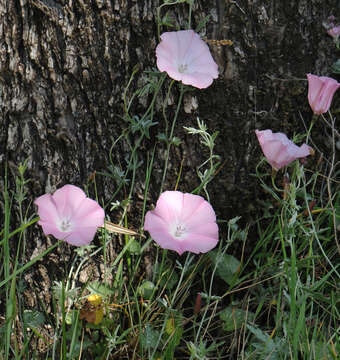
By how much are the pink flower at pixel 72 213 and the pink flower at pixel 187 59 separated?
41cm

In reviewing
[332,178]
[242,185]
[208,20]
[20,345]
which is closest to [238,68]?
[208,20]

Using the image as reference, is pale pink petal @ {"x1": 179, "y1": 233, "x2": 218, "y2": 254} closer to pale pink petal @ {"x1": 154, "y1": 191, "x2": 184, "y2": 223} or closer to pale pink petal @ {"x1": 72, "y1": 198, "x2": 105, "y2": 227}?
pale pink petal @ {"x1": 154, "y1": 191, "x2": 184, "y2": 223}

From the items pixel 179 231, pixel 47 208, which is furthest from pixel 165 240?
pixel 47 208

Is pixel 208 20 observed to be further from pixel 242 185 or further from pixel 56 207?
pixel 56 207

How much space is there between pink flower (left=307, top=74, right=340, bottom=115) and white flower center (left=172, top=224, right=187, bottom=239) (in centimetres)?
53

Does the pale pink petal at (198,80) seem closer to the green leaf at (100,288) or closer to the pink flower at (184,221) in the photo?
the pink flower at (184,221)

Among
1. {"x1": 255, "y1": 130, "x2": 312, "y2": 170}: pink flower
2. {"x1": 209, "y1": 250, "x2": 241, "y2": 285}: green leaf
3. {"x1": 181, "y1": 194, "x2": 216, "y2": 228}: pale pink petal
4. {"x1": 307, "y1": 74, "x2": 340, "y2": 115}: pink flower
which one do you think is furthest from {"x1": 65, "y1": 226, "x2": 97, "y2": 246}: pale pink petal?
{"x1": 307, "y1": 74, "x2": 340, "y2": 115}: pink flower

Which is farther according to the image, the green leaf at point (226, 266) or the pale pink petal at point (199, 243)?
the green leaf at point (226, 266)

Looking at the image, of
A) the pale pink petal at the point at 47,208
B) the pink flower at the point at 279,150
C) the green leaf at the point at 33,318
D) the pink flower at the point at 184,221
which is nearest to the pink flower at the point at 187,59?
the pink flower at the point at 279,150

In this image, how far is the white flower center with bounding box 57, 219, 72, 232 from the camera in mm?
Result: 1265

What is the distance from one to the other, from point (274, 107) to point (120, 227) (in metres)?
0.63

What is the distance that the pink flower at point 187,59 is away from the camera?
1321mm

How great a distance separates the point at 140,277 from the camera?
1475mm

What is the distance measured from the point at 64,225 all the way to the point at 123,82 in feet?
1.44
